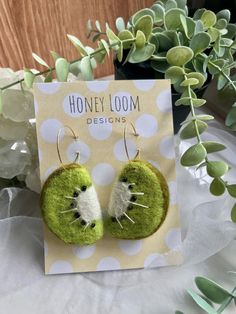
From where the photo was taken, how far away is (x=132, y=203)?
51cm

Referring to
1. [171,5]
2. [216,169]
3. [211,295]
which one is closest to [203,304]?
[211,295]

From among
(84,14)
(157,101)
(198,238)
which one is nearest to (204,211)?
(198,238)

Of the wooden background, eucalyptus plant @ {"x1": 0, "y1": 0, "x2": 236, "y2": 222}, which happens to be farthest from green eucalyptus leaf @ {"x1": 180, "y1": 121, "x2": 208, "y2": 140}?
the wooden background

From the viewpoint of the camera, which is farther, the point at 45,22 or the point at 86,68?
the point at 45,22

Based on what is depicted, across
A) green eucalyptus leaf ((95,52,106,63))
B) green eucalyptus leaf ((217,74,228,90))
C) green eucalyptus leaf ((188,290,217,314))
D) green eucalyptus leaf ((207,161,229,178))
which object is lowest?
green eucalyptus leaf ((188,290,217,314))

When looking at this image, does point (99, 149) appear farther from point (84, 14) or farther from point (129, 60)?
point (84, 14)

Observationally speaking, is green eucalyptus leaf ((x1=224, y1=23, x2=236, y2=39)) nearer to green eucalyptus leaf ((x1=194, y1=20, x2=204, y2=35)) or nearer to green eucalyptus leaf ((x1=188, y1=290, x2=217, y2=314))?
green eucalyptus leaf ((x1=194, y1=20, x2=204, y2=35))

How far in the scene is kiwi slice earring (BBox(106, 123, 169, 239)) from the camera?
0.51 meters

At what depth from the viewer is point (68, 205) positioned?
1.66 ft

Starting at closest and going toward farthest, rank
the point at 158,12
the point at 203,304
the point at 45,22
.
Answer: the point at 203,304, the point at 158,12, the point at 45,22

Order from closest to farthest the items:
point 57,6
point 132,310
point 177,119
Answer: point 132,310 → point 177,119 → point 57,6

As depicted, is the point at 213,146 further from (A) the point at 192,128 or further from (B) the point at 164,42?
(B) the point at 164,42

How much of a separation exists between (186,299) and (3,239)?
201 millimetres

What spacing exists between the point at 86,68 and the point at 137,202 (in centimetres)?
15
